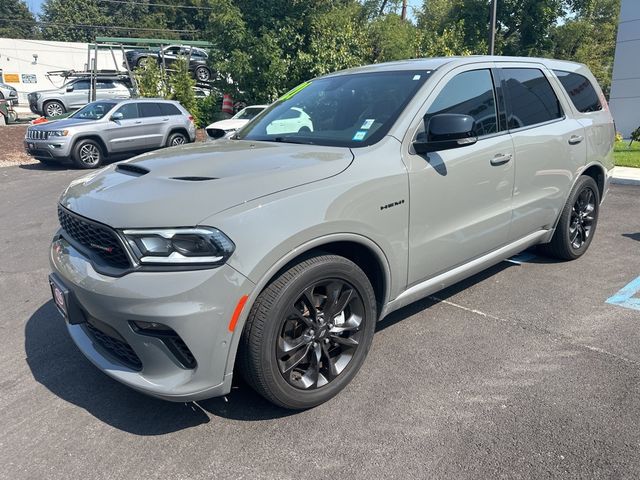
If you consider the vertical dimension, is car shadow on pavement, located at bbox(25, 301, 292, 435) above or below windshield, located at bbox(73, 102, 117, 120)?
below

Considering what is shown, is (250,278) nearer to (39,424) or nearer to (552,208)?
(39,424)

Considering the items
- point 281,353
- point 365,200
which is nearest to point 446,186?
A: point 365,200

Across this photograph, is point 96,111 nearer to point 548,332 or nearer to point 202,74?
point 548,332

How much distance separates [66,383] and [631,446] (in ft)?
10.3

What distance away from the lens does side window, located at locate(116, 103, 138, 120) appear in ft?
44.7

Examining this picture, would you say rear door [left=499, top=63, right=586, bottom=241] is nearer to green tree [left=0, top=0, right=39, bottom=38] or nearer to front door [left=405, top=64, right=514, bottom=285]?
front door [left=405, top=64, right=514, bottom=285]

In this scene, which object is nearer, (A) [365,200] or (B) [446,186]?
(A) [365,200]

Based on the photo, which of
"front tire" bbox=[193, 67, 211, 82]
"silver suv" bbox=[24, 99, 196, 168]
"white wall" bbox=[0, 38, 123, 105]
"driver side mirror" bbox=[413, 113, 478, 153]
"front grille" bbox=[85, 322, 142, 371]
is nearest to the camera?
"front grille" bbox=[85, 322, 142, 371]

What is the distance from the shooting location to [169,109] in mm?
14852

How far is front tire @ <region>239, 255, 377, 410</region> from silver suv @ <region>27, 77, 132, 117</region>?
22353mm

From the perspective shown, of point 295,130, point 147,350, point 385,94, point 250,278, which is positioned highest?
point 385,94

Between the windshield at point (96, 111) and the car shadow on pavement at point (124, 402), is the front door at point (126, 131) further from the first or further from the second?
the car shadow on pavement at point (124, 402)

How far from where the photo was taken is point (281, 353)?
2635mm

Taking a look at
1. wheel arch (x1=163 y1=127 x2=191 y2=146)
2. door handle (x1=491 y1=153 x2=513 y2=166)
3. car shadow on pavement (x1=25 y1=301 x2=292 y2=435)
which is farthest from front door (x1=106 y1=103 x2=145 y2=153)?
door handle (x1=491 y1=153 x2=513 y2=166)
